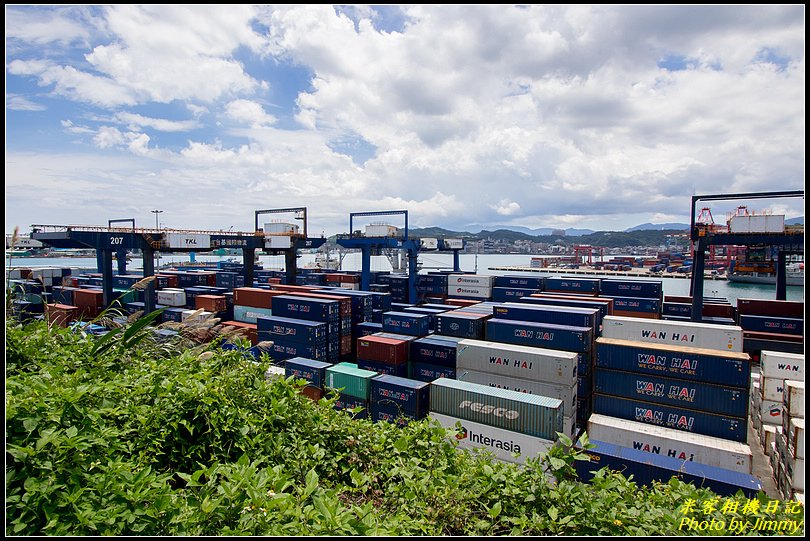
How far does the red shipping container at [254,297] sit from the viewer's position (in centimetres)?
3625

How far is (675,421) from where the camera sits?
18094 millimetres

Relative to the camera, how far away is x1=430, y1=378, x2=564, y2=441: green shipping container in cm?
1580

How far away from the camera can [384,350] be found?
2411 cm

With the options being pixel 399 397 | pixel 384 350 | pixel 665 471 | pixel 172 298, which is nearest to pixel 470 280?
pixel 384 350

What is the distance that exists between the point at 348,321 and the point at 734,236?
100ft

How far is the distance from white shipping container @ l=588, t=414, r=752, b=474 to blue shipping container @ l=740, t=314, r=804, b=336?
22.5 metres

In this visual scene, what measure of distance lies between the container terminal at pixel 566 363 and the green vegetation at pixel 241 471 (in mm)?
892

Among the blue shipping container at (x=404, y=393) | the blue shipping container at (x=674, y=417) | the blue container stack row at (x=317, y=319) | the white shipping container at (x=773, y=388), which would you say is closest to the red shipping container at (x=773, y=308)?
the white shipping container at (x=773, y=388)

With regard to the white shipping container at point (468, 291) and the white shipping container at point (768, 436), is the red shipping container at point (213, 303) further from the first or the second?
the white shipping container at point (768, 436)

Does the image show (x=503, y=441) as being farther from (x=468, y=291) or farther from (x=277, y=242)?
(x=277, y=242)

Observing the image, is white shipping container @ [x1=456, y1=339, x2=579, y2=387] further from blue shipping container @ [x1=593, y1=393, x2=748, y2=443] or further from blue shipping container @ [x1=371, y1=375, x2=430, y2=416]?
blue shipping container @ [x1=371, y1=375, x2=430, y2=416]

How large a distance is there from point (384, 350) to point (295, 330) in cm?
799

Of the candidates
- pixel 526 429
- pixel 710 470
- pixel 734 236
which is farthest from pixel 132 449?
pixel 734 236

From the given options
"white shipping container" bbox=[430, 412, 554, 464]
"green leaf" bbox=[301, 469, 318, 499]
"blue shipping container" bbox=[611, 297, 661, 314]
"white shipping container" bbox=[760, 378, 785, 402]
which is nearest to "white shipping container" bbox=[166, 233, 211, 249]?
"white shipping container" bbox=[430, 412, 554, 464]
